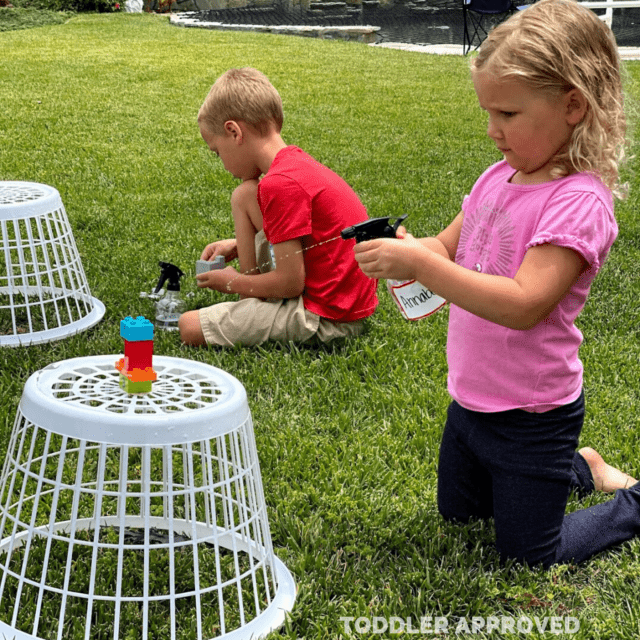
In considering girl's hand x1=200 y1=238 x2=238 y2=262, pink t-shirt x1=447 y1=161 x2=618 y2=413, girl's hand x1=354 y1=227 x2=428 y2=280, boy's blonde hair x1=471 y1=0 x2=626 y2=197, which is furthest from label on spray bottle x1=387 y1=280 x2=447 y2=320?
girl's hand x1=200 y1=238 x2=238 y2=262

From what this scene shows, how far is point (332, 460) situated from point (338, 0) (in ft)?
56.5

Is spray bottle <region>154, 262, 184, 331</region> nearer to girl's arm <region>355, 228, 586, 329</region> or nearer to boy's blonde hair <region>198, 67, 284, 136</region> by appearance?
boy's blonde hair <region>198, 67, 284, 136</region>

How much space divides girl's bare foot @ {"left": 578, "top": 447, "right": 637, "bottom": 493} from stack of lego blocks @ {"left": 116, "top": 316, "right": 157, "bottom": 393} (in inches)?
46.7

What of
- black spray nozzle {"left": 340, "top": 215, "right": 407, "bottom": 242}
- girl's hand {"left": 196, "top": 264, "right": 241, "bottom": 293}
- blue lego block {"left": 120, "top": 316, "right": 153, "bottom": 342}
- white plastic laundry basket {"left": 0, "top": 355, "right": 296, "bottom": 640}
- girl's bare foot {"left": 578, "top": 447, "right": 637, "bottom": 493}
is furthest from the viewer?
girl's hand {"left": 196, "top": 264, "right": 241, "bottom": 293}

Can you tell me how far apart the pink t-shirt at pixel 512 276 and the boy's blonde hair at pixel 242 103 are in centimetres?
125

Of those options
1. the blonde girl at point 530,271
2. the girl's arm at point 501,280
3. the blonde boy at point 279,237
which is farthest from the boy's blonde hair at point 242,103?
the girl's arm at point 501,280

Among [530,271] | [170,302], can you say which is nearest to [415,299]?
[530,271]

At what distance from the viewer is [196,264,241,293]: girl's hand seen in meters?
3.13

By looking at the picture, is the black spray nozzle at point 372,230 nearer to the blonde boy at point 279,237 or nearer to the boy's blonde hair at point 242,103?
the blonde boy at point 279,237

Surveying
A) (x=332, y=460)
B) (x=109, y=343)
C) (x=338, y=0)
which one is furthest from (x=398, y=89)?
(x=338, y=0)

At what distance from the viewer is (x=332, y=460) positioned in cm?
229

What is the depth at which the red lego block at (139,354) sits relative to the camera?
161cm

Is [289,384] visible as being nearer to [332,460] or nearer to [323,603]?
[332,460]

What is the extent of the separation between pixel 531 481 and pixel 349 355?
3.94 ft
